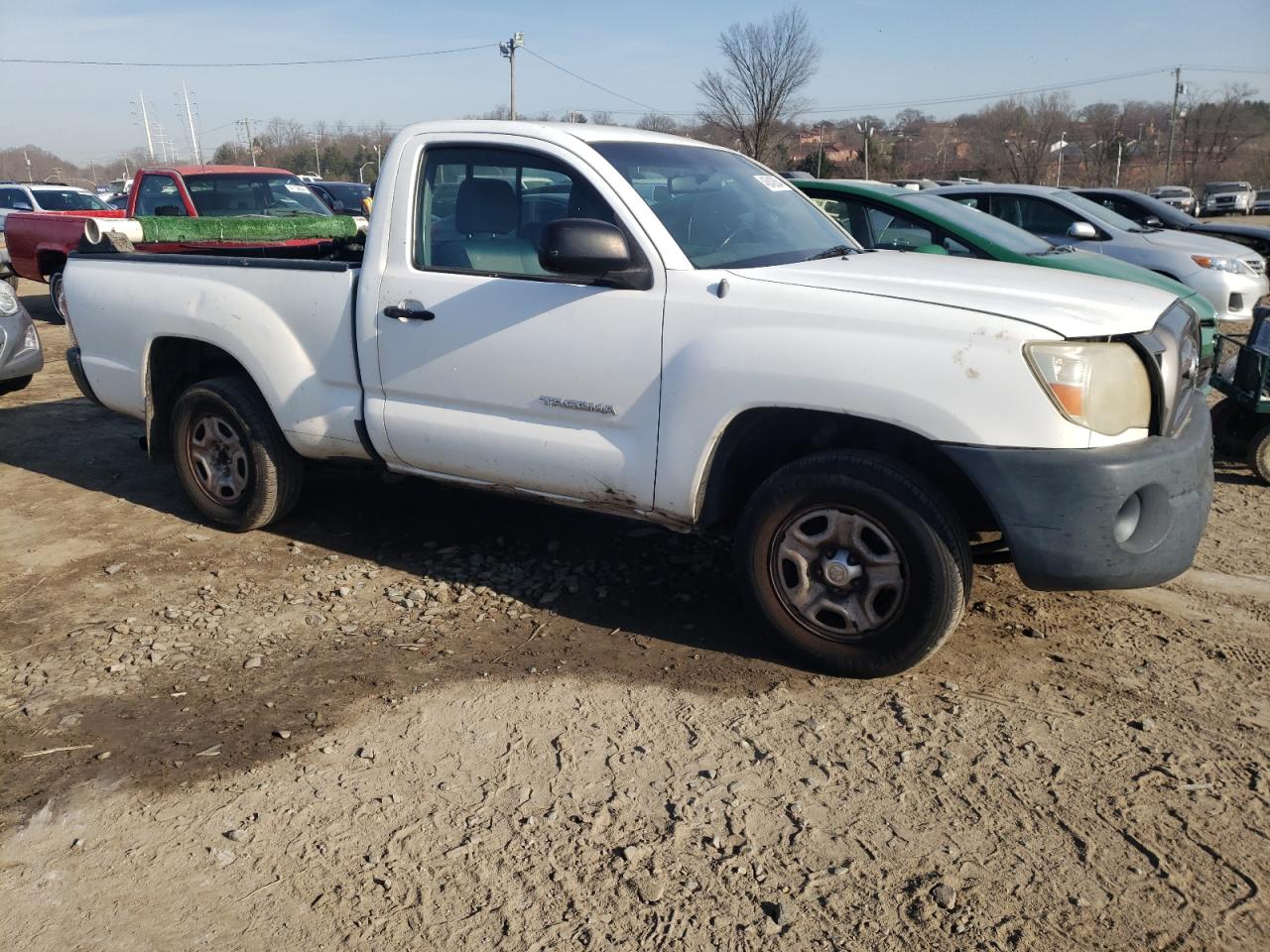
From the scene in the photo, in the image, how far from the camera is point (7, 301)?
8.10 metres

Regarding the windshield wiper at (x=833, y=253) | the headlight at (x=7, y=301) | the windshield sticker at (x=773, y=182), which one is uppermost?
the windshield sticker at (x=773, y=182)

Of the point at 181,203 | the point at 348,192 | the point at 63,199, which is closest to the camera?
the point at 181,203

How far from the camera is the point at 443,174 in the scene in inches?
175

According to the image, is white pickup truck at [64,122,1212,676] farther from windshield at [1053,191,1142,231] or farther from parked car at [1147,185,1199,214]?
parked car at [1147,185,1199,214]

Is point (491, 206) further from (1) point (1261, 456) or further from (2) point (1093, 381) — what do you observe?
(1) point (1261, 456)

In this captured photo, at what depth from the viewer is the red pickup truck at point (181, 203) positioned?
12117 millimetres

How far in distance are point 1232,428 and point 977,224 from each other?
238 centimetres

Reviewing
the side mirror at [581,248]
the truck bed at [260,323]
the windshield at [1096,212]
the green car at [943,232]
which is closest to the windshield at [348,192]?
the windshield at [1096,212]

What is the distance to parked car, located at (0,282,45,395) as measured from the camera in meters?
7.89

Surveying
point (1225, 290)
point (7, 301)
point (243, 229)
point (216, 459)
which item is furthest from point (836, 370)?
point (1225, 290)

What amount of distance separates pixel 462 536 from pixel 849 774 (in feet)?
8.64

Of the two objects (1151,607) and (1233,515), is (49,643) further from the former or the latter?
(1233,515)

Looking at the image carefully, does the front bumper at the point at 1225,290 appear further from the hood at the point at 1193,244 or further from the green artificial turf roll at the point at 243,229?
the green artificial turf roll at the point at 243,229

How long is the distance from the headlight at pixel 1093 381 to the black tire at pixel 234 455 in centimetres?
350
